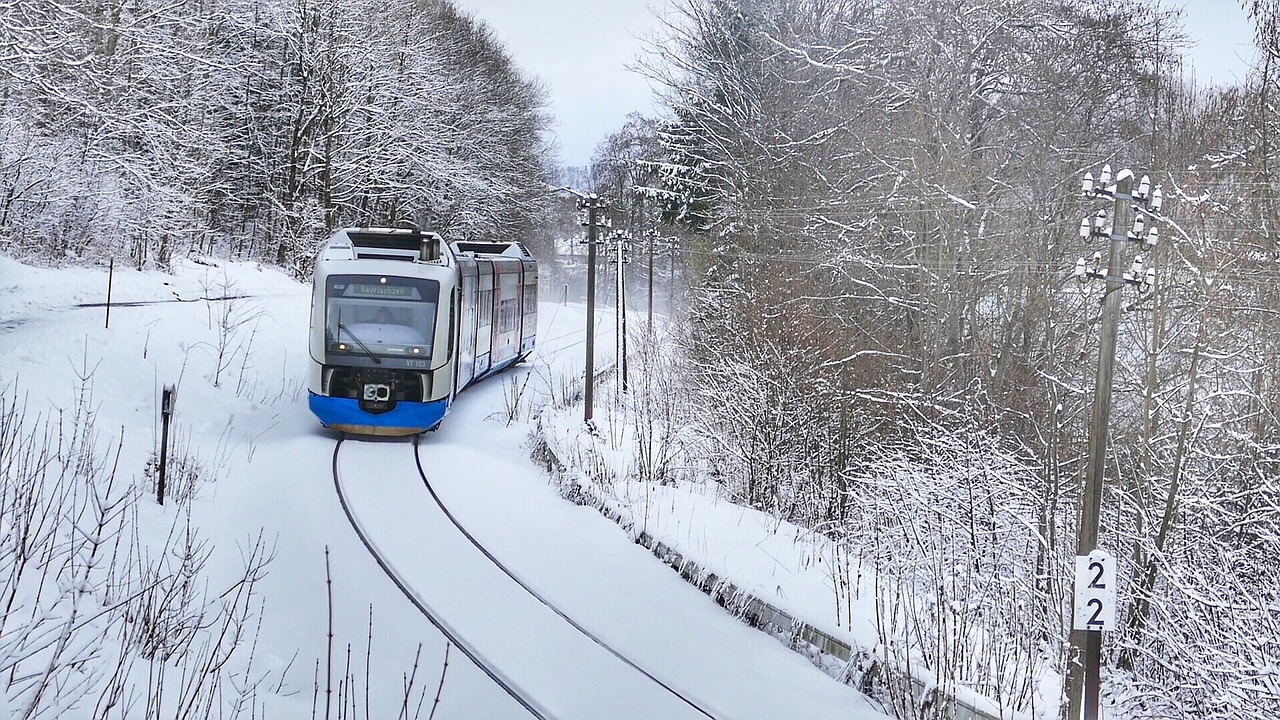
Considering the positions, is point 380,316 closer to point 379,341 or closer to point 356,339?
point 379,341

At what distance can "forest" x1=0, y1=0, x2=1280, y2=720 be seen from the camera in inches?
448

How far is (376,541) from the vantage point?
11164mm

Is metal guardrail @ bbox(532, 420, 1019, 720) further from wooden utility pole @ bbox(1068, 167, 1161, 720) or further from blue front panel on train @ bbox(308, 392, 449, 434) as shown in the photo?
blue front panel on train @ bbox(308, 392, 449, 434)

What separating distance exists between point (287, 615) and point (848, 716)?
4.69 metres

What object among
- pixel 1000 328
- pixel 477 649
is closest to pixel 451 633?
pixel 477 649

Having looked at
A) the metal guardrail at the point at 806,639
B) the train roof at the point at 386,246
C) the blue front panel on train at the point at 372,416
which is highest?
the train roof at the point at 386,246

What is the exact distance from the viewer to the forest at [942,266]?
11.4 m

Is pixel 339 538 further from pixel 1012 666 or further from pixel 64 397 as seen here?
pixel 1012 666

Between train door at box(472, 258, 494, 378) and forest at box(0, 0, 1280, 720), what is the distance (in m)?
3.52

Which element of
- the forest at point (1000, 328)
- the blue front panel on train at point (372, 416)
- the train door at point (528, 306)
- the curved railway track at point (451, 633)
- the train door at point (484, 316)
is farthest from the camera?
the train door at point (528, 306)

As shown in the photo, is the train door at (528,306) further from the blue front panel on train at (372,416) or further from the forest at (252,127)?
the blue front panel on train at (372,416)

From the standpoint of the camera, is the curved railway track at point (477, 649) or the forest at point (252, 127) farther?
the forest at point (252, 127)

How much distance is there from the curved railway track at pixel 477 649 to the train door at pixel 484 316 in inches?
264

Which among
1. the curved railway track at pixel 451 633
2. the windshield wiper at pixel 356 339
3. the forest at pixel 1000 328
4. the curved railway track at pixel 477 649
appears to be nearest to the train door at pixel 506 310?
the forest at pixel 1000 328
